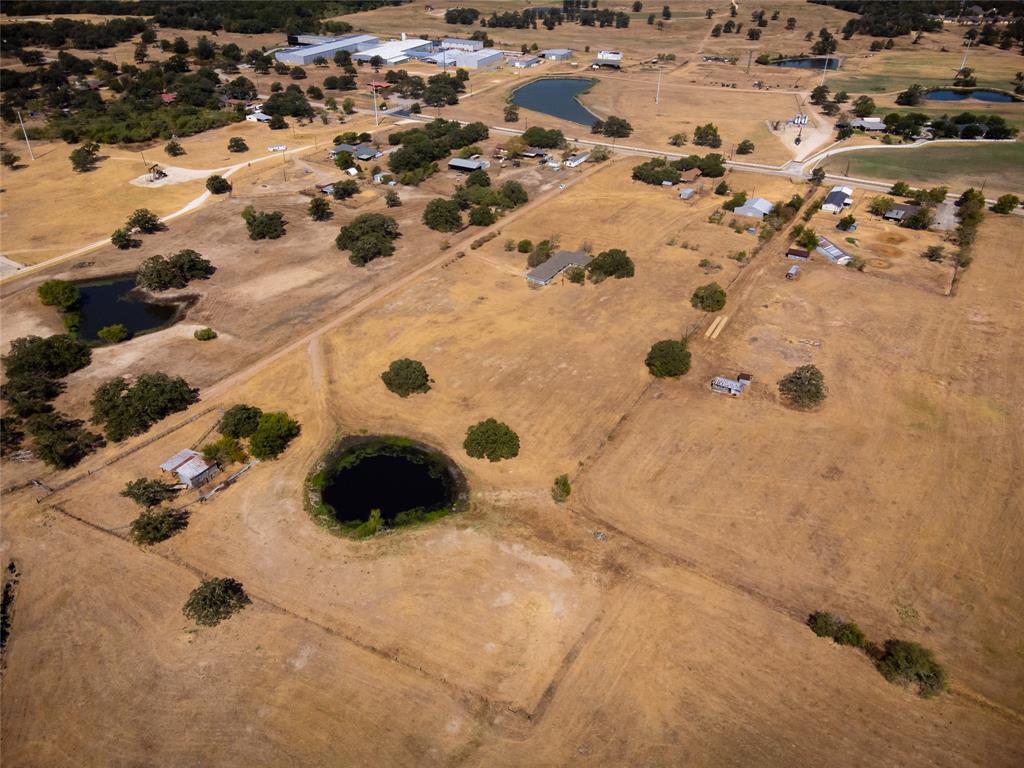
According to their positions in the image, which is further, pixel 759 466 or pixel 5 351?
pixel 5 351

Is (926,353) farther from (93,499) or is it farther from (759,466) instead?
(93,499)

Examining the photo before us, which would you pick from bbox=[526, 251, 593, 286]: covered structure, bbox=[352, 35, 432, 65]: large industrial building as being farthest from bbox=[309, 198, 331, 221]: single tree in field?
bbox=[352, 35, 432, 65]: large industrial building

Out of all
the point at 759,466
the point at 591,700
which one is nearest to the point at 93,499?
the point at 591,700

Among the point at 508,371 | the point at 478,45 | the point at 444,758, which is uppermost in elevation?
the point at 478,45

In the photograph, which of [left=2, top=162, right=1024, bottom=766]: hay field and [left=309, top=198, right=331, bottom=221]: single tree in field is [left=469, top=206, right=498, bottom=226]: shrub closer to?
[left=309, top=198, right=331, bottom=221]: single tree in field

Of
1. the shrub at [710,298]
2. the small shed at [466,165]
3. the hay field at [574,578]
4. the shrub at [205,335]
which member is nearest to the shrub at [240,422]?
the hay field at [574,578]

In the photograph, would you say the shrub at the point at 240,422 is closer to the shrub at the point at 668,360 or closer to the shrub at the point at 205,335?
the shrub at the point at 205,335

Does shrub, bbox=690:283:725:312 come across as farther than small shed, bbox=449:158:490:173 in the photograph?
No
